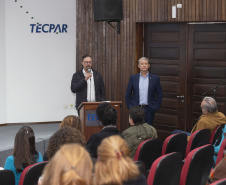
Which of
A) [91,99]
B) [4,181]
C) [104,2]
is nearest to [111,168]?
[4,181]

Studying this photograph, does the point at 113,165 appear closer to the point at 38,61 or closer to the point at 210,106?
the point at 210,106

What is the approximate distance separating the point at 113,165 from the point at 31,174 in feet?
4.91

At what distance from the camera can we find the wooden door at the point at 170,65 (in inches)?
348

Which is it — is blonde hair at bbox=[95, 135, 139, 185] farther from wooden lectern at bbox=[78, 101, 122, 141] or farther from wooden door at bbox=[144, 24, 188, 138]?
wooden door at bbox=[144, 24, 188, 138]

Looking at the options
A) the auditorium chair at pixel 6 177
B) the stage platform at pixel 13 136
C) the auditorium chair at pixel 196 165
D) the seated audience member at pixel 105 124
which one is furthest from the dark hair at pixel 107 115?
the stage platform at pixel 13 136

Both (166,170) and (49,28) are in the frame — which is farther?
(49,28)

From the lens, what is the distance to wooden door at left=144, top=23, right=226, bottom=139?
860 cm

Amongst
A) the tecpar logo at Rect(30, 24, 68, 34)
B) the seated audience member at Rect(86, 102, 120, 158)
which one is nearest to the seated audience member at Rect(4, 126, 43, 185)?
the seated audience member at Rect(86, 102, 120, 158)

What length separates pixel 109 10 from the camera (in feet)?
26.2

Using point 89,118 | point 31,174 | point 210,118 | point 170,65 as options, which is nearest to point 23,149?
point 31,174

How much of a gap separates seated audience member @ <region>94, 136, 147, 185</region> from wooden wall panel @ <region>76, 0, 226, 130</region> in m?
6.20

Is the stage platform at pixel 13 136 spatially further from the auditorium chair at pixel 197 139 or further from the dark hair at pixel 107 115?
the auditorium chair at pixel 197 139

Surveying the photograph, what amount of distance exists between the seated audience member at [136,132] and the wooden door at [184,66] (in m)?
3.69

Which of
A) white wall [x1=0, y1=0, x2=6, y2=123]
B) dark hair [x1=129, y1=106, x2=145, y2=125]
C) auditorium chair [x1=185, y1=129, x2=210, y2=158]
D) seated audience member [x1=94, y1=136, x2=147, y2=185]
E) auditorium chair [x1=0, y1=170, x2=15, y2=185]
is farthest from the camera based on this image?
white wall [x1=0, y1=0, x2=6, y2=123]
